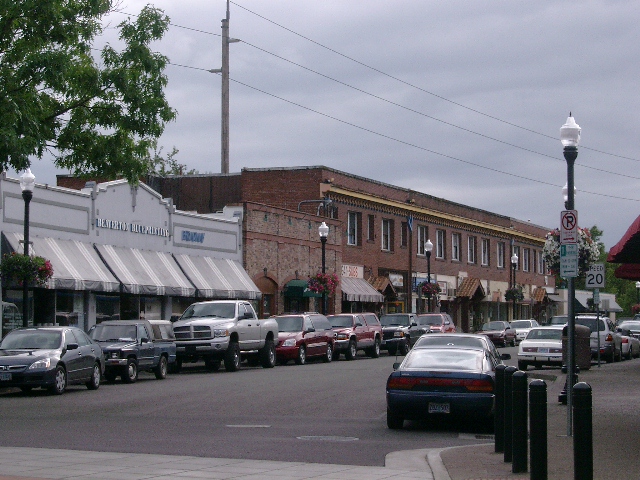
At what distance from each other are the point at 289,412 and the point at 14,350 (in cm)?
Result: 716

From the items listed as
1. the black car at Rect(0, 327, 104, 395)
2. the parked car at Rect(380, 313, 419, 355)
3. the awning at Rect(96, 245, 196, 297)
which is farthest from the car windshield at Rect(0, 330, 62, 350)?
the parked car at Rect(380, 313, 419, 355)

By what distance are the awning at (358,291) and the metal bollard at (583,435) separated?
4416cm

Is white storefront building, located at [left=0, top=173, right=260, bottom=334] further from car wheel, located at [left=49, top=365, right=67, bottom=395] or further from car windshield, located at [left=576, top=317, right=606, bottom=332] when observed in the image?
car windshield, located at [left=576, top=317, right=606, bottom=332]

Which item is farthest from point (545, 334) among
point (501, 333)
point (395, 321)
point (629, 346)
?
point (501, 333)

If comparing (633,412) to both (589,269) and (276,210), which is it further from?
(276,210)

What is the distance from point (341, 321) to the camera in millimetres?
41219

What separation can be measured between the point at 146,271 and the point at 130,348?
11022mm

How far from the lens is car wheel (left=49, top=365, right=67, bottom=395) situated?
22.5 meters

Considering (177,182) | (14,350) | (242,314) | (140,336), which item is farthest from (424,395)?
(177,182)

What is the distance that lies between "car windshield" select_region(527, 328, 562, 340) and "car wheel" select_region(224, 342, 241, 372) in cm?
925

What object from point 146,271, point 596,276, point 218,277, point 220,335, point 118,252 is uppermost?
point 118,252

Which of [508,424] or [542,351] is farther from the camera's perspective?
[542,351]

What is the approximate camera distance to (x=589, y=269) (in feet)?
108

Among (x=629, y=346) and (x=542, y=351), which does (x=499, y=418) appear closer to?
(x=542, y=351)
